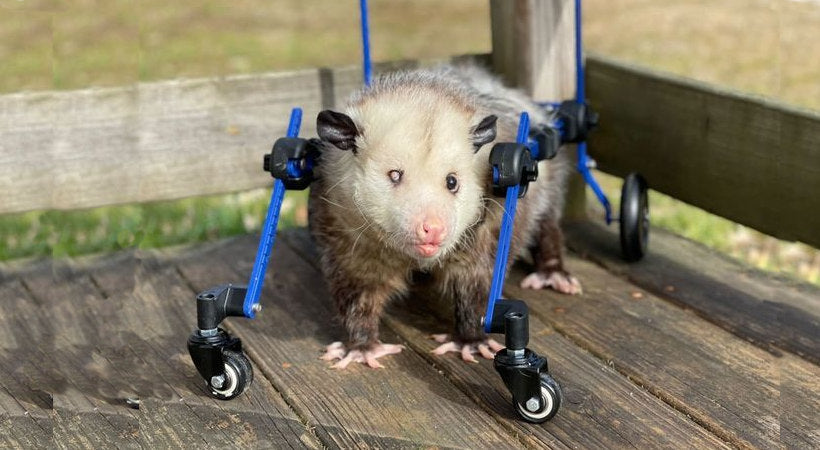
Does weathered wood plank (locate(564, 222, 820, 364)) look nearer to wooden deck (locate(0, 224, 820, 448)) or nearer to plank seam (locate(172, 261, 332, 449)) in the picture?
wooden deck (locate(0, 224, 820, 448))

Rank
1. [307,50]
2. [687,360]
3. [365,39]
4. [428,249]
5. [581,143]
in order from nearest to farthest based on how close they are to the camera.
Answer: [428,249]
[687,360]
[365,39]
[581,143]
[307,50]

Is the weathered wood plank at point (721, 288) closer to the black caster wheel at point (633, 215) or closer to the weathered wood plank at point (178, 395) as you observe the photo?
the black caster wheel at point (633, 215)

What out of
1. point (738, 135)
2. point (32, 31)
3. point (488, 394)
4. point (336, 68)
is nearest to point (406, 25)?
point (32, 31)

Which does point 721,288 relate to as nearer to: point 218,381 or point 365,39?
point 365,39

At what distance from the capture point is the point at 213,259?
381 centimetres

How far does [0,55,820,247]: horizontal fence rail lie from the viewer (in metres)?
3.33

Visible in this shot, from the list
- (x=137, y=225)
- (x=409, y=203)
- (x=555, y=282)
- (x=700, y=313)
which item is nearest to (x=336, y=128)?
(x=409, y=203)

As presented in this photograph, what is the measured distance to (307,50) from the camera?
8.14 m

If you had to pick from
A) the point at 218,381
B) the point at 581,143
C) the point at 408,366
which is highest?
the point at 581,143

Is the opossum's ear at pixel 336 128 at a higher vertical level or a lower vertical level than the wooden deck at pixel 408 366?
higher

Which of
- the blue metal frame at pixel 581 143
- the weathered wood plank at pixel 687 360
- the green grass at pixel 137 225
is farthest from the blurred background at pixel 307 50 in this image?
the weathered wood plank at pixel 687 360

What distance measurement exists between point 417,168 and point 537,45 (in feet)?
4.48

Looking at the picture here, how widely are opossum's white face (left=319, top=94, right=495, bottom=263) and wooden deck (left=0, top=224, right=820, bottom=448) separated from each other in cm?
44

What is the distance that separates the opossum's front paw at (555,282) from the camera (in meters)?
3.41
